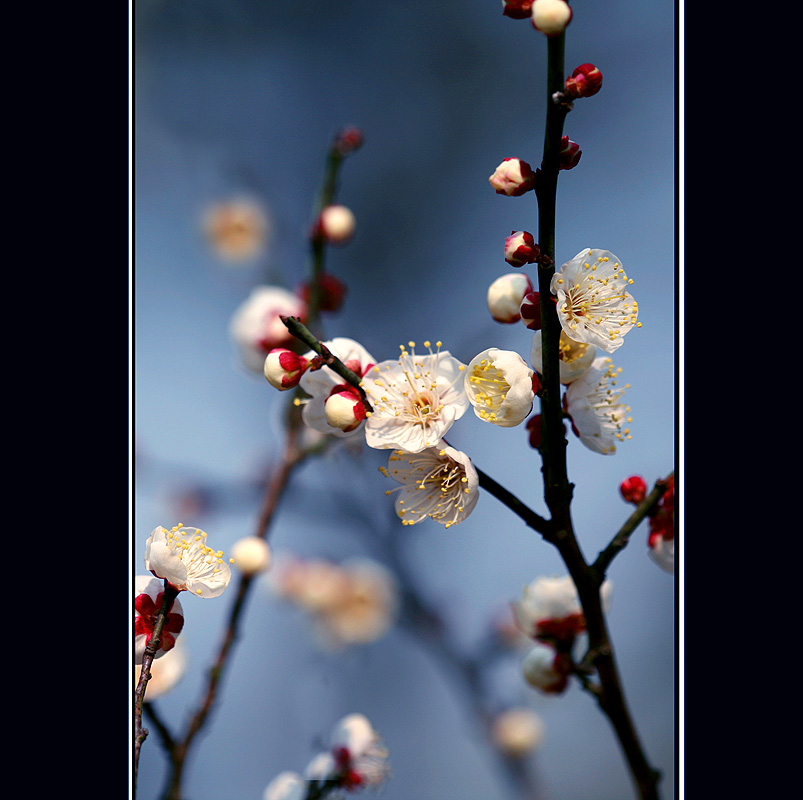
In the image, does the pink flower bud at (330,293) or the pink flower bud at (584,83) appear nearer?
the pink flower bud at (584,83)

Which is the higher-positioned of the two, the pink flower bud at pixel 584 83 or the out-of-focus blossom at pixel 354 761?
the pink flower bud at pixel 584 83

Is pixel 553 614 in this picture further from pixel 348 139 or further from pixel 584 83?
pixel 348 139

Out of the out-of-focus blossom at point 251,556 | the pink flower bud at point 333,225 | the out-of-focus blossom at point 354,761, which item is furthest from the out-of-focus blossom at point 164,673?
the pink flower bud at point 333,225

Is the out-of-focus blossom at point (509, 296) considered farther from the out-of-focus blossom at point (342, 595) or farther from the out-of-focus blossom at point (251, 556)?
the out-of-focus blossom at point (342, 595)

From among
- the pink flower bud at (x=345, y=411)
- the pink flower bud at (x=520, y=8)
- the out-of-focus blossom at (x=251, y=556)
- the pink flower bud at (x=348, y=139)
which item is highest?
the pink flower bud at (x=348, y=139)

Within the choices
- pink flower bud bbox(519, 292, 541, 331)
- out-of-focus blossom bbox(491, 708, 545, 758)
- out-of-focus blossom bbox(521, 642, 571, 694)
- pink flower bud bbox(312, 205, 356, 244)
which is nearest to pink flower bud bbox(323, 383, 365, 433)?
pink flower bud bbox(519, 292, 541, 331)

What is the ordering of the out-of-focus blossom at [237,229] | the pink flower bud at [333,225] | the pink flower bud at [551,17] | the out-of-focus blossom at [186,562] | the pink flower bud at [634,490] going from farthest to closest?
1. the out-of-focus blossom at [237,229]
2. the pink flower bud at [333,225]
3. the pink flower bud at [634,490]
4. the out-of-focus blossom at [186,562]
5. the pink flower bud at [551,17]
